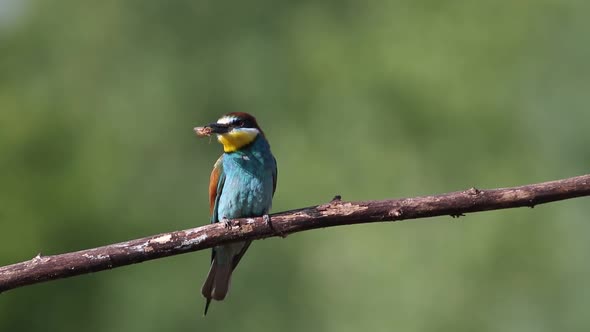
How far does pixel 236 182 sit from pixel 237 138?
0.27 meters

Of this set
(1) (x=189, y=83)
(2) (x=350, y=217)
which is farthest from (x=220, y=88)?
(2) (x=350, y=217)

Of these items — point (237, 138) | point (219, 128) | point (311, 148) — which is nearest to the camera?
point (219, 128)

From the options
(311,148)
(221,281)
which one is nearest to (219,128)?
(221,281)

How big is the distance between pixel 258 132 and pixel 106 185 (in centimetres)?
735

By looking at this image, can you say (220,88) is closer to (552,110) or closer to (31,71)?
(31,71)

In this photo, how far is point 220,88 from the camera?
44.7ft

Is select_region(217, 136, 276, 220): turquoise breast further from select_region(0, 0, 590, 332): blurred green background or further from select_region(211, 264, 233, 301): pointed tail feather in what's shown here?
select_region(0, 0, 590, 332): blurred green background

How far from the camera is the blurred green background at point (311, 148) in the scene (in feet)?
32.2

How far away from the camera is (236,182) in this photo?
5.23 metres

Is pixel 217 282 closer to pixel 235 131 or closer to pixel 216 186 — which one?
pixel 216 186

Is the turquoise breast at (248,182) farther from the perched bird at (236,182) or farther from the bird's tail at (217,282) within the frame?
the bird's tail at (217,282)

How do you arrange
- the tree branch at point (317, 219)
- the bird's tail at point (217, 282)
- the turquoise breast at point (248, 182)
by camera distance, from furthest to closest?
the bird's tail at point (217, 282) → the turquoise breast at point (248, 182) → the tree branch at point (317, 219)

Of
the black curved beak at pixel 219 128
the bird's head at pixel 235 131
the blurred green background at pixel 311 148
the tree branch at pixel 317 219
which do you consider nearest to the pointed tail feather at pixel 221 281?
the bird's head at pixel 235 131

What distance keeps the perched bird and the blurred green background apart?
167 inches
